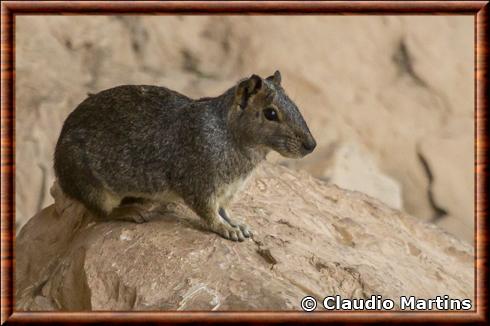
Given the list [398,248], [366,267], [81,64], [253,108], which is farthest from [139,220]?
[81,64]

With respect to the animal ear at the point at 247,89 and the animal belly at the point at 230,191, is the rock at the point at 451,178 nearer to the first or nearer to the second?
the animal belly at the point at 230,191

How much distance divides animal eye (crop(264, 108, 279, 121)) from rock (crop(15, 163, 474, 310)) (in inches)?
33.5

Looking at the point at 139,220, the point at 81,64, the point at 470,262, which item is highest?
the point at 81,64

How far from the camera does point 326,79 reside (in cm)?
1208

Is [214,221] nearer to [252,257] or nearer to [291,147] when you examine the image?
[252,257]

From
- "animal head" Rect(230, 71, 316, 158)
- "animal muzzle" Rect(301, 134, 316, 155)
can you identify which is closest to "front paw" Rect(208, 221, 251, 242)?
"animal head" Rect(230, 71, 316, 158)

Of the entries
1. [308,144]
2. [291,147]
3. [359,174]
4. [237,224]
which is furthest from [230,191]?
[359,174]

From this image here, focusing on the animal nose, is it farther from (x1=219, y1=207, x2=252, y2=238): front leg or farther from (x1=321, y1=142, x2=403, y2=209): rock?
(x1=321, y1=142, x2=403, y2=209): rock

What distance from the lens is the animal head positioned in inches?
223

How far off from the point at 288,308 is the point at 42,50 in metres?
7.29

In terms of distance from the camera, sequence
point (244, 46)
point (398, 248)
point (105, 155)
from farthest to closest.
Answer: point (244, 46) < point (398, 248) < point (105, 155)

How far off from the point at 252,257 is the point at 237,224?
1.27ft

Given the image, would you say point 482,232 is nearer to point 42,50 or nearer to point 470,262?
point 470,262

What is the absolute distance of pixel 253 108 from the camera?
5.77 m
